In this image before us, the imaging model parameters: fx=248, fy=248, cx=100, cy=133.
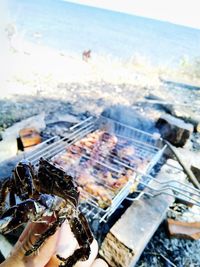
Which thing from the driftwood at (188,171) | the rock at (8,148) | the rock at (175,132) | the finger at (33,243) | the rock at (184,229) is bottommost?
the rock at (184,229)

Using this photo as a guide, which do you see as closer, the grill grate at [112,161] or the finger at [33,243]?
the finger at [33,243]

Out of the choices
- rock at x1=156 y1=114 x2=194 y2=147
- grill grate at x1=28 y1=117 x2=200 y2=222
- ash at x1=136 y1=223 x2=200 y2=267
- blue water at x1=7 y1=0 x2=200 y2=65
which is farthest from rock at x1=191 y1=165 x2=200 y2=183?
blue water at x1=7 y1=0 x2=200 y2=65

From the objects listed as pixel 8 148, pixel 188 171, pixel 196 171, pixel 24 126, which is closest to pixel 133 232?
pixel 188 171

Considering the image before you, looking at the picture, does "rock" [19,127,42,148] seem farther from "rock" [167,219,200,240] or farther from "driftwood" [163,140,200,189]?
"rock" [167,219,200,240]

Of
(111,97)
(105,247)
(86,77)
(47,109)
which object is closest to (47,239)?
(105,247)

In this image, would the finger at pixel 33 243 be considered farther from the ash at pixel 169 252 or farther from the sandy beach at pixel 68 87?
the sandy beach at pixel 68 87

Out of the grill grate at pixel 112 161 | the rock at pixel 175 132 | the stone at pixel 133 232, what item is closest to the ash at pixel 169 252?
the stone at pixel 133 232
